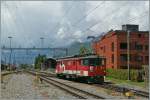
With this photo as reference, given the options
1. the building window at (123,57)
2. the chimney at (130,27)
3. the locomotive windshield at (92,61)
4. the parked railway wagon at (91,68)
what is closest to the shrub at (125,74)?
the parked railway wagon at (91,68)

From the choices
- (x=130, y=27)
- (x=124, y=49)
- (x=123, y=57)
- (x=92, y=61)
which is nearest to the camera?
(x=92, y=61)

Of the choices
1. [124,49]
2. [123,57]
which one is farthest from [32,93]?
[124,49]

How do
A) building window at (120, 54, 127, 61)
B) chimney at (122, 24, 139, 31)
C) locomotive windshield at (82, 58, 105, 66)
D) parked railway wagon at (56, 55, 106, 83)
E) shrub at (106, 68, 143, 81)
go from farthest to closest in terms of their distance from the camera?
chimney at (122, 24, 139, 31) → building window at (120, 54, 127, 61) → shrub at (106, 68, 143, 81) → locomotive windshield at (82, 58, 105, 66) → parked railway wagon at (56, 55, 106, 83)

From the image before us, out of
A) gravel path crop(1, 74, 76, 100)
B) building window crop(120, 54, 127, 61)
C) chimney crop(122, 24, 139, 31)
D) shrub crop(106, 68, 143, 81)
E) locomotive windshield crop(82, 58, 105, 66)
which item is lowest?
gravel path crop(1, 74, 76, 100)

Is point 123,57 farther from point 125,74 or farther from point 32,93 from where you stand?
point 32,93

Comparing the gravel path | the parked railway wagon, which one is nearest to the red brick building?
the parked railway wagon

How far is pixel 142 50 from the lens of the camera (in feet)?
333

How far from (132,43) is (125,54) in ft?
17.5

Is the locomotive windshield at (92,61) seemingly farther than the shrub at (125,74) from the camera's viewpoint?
No

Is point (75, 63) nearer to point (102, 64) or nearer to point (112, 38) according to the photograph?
point (102, 64)

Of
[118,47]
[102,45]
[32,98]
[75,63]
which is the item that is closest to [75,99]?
[32,98]

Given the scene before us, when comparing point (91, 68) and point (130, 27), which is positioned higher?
point (130, 27)

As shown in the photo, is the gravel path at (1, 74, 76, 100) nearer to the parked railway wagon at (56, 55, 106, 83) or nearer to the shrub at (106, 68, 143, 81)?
the parked railway wagon at (56, 55, 106, 83)

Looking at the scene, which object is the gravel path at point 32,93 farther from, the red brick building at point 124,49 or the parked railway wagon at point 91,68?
the red brick building at point 124,49
